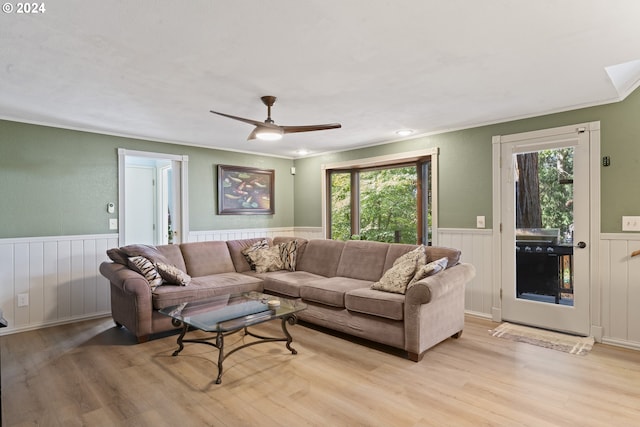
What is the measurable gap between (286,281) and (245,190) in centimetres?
224

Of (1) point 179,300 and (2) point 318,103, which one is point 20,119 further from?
(2) point 318,103

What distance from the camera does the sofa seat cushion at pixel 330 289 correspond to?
3.61 m

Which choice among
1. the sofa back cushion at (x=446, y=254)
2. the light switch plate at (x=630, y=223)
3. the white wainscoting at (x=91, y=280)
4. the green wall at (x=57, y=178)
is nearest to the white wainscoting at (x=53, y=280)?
the white wainscoting at (x=91, y=280)

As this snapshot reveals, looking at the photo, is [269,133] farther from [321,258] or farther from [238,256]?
[238,256]

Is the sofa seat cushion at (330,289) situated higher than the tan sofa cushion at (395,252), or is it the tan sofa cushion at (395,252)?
the tan sofa cushion at (395,252)

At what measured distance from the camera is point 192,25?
2014mm

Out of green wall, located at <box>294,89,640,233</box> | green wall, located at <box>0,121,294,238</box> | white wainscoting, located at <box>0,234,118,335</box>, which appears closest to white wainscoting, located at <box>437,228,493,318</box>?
green wall, located at <box>294,89,640,233</box>

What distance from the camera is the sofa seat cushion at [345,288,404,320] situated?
10.2ft

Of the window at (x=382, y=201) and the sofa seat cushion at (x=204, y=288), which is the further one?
the window at (x=382, y=201)

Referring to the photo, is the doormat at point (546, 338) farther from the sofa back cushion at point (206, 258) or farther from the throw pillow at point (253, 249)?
the sofa back cushion at point (206, 258)

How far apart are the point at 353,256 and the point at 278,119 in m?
1.80

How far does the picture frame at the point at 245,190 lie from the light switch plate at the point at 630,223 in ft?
15.2

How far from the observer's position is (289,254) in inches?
193

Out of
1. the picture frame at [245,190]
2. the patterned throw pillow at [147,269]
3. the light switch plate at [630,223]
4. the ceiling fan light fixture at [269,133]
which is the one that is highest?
the ceiling fan light fixture at [269,133]
